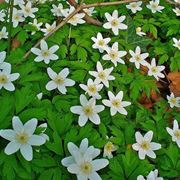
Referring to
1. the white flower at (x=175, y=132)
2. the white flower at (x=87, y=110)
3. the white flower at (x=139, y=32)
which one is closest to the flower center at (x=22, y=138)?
the white flower at (x=87, y=110)

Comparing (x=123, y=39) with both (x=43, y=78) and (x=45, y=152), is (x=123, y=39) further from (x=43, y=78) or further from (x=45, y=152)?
(x=45, y=152)

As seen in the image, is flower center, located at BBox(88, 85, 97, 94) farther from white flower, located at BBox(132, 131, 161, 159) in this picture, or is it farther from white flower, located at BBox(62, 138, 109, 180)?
white flower, located at BBox(62, 138, 109, 180)

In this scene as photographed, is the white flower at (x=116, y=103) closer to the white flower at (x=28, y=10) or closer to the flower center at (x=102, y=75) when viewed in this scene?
the flower center at (x=102, y=75)

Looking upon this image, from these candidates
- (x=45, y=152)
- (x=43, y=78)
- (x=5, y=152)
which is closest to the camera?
(x=5, y=152)

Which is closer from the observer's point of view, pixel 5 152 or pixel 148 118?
pixel 5 152

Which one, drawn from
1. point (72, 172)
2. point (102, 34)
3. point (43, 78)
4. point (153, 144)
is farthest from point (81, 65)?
point (72, 172)

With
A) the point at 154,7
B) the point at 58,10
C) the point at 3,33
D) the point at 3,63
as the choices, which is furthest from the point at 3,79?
the point at 154,7
